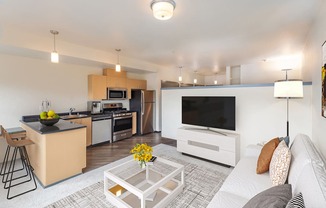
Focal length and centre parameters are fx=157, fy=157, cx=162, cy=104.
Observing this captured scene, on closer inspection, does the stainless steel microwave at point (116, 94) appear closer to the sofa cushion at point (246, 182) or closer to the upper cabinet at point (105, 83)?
the upper cabinet at point (105, 83)

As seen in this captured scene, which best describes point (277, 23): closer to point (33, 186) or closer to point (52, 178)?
point (52, 178)

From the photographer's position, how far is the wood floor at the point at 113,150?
133 inches

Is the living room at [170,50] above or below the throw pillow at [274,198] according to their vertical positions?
above

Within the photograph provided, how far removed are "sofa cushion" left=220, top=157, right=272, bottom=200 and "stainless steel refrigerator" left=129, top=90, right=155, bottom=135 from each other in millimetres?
3960

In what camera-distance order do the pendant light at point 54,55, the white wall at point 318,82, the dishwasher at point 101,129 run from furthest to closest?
the dishwasher at point 101,129, the pendant light at point 54,55, the white wall at point 318,82

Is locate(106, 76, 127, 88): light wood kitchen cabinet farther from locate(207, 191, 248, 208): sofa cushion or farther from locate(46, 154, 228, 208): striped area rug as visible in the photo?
locate(207, 191, 248, 208): sofa cushion

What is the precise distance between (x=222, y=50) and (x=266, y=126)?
7.19ft

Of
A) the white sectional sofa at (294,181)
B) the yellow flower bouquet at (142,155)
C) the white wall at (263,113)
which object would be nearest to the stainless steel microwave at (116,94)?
the white wall at (263,113)

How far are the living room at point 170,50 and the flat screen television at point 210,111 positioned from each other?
0.27 metres

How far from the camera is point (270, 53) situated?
4406mm

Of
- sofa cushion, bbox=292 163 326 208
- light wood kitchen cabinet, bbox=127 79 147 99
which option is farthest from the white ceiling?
sofa cushion, bbox=292 163 326 208

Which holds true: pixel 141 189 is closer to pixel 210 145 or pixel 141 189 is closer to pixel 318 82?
pixel 210 145

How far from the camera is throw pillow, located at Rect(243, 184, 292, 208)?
953mm

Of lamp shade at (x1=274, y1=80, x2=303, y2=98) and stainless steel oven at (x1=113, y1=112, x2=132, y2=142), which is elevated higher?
lamp shade at (x1=274, y1=80, x2=303, y2=98)
